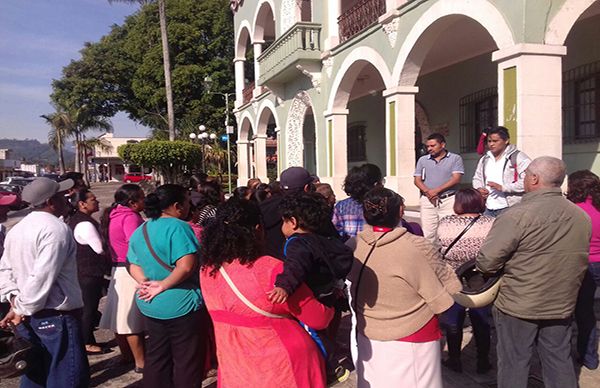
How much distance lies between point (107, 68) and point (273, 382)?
38.8m

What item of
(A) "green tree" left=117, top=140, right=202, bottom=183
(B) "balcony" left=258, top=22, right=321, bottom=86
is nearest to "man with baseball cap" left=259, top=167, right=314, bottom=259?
(B) "balcony" left=258, top=22, right=321, bottom=86

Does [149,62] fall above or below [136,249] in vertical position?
above

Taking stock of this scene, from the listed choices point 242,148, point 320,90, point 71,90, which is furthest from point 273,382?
point 71,90

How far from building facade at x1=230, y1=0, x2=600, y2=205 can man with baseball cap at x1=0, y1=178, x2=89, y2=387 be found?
6.15 m

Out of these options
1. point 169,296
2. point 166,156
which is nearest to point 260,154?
point 166,156

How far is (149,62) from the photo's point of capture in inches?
1291

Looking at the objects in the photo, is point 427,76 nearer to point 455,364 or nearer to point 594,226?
point 594,226

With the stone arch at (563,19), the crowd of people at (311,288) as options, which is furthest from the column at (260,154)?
the crowd of people at (311,288)

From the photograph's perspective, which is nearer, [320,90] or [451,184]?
[451,184]

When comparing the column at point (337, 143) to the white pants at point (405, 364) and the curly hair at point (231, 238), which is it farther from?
the curly hair at point (231, 238)

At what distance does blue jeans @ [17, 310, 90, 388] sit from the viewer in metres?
3.00

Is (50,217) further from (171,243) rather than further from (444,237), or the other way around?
(444,237)

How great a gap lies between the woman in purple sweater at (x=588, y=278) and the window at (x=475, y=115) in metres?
8.26

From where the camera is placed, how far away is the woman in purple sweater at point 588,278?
388cm
